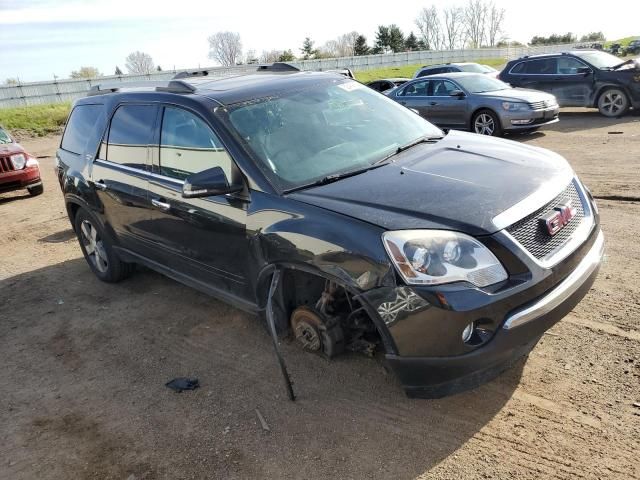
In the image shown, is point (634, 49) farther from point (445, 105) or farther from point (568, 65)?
point (445, 105)

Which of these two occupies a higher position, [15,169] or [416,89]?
[416,89]

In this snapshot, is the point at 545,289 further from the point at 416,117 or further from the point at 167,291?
the point at 167,291

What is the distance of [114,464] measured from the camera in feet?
9.53

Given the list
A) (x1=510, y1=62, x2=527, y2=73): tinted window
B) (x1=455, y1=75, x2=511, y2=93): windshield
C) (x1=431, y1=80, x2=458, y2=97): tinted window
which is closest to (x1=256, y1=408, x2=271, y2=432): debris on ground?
(x1=455, y1=75, x2=511, y2=93): windshield

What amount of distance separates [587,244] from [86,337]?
12.7 ft

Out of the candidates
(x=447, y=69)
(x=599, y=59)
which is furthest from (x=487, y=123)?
(x=447, y=69)

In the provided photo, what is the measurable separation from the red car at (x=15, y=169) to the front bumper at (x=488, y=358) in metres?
9.58

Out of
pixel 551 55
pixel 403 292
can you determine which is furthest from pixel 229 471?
pixel 551 55

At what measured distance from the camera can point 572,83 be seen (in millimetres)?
13109

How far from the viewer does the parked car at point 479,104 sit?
1089cm

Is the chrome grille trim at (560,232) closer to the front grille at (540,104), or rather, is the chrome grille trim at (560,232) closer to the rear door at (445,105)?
the front grille at (540,104)

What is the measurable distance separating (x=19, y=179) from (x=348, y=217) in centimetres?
929

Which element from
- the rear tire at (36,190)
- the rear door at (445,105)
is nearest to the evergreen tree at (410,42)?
the rear door at (445,105)

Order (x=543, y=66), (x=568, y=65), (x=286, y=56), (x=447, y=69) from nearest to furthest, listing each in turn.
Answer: (x=568, y=65) < (x=543, y=66) < (x=447, y=69) < (x=286, y=56)
